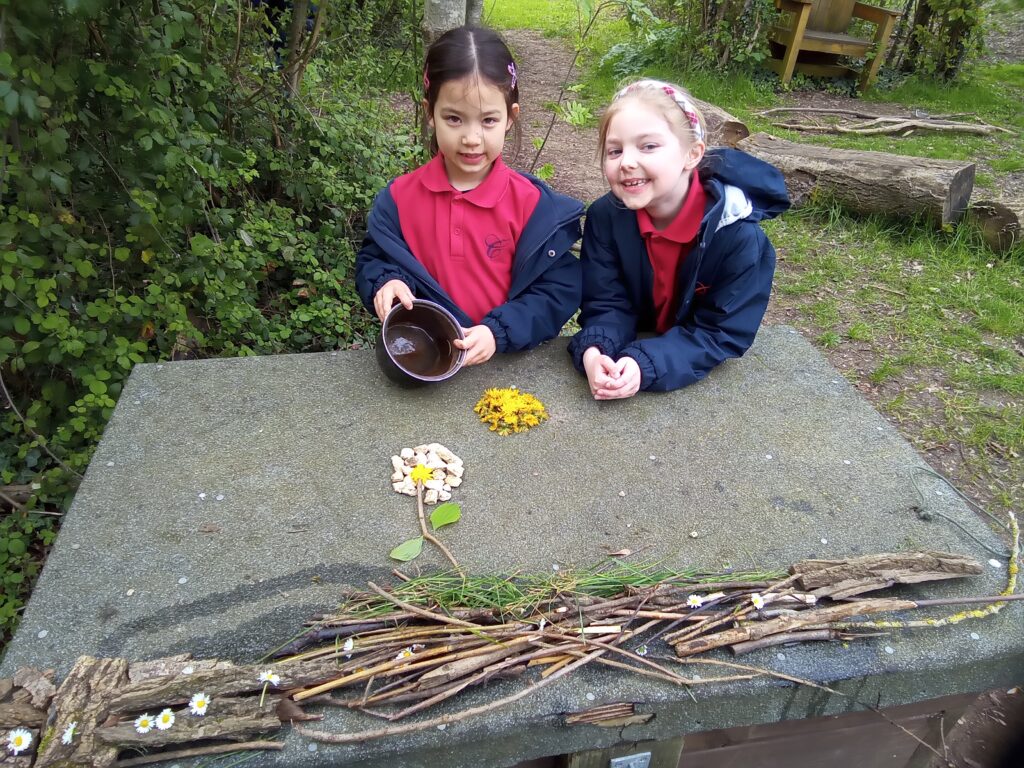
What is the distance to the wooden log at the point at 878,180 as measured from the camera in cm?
481

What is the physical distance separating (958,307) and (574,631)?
4.09 meters

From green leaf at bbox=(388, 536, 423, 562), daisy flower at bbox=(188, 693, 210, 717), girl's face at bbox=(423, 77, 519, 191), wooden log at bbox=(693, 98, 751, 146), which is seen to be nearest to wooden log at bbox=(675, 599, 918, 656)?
green leaf at bbox=(388, 536, 423, 562)

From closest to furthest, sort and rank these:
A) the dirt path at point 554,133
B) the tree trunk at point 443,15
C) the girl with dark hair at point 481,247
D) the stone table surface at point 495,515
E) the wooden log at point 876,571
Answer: the stone table surface at point 495,515 < the wooden log at point 876,571 < the girl with dark hair at point 481,247 < the tree trunk at point 443,15 < the dirt path at point 554,133

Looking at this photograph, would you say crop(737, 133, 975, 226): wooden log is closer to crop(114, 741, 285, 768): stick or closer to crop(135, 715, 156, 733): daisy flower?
crop(114, 741, 285, 768): stick

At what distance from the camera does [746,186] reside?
2.06m

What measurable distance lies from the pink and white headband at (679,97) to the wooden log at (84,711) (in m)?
1.92

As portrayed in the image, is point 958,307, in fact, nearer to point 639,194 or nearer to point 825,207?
point 825,207

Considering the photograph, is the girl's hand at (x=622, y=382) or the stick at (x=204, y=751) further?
the girl's hand at (x=622, y=382)

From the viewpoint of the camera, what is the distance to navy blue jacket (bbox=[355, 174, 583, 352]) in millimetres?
2227

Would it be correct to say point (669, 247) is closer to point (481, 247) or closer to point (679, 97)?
point (679, 97)

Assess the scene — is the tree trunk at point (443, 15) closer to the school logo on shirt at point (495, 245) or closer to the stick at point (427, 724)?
the school logo on shirt at point (495, 245)

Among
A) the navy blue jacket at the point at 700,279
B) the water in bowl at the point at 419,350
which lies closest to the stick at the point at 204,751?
the water in bowl at the point at 419,350

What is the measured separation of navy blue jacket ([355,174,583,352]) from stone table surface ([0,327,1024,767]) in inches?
6.0

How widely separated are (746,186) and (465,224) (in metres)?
0.89
